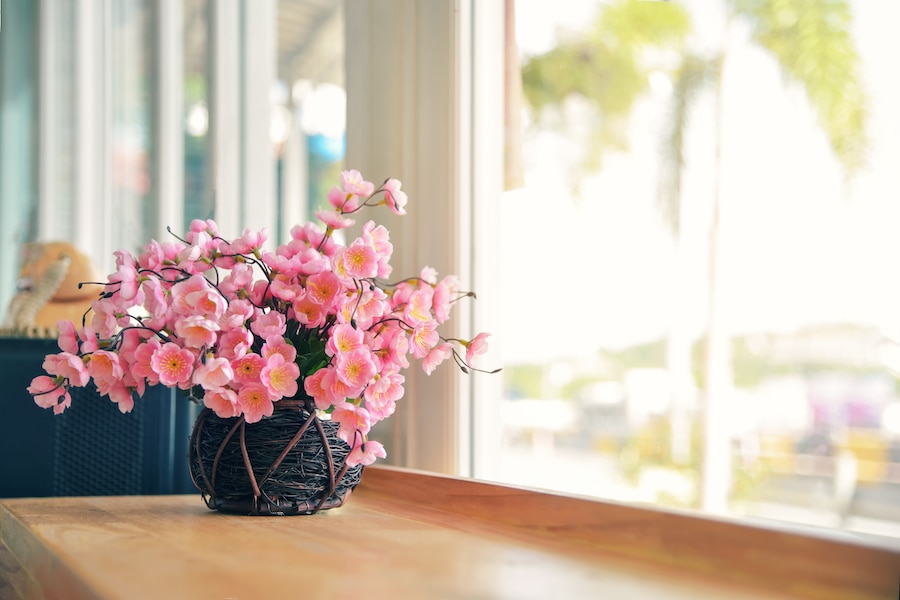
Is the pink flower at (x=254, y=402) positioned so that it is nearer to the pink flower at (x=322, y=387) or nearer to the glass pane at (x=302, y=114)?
the pink flower at (x=322, y=387)

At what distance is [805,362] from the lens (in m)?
17.5

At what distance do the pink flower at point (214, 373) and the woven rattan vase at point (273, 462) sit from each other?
8cm

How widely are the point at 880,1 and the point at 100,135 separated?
14.7 metres

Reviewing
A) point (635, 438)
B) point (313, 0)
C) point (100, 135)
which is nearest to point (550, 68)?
point (635, 438)

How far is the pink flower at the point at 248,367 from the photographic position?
2.98 feet

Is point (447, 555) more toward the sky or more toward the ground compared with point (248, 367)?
more toward the ground

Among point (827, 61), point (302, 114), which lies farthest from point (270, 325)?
point (827, 61)

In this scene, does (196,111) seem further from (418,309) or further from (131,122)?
(418,309)

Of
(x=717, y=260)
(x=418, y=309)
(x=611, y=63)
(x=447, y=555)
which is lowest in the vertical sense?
(x=447, y=555)

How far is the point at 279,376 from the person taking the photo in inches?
36.1

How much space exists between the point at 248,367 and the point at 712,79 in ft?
46.3

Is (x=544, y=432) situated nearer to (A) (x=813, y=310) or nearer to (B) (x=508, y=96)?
(A) (x=813, y=310)

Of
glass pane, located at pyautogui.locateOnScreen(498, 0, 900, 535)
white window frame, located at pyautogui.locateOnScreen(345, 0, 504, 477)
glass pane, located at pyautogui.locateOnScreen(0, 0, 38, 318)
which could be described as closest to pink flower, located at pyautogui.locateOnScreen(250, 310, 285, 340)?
white window frame, located at pyautogui.locateOnScreen(345, 0, 504, 477)

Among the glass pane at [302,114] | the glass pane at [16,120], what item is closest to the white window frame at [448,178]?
the glass pane at [302,114]
